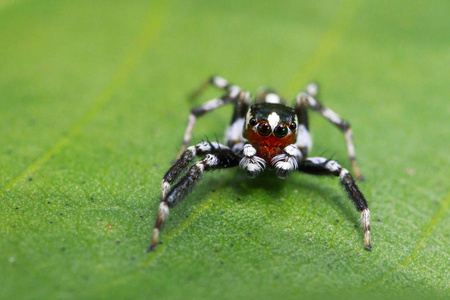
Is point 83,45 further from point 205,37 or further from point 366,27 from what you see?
point 366,27

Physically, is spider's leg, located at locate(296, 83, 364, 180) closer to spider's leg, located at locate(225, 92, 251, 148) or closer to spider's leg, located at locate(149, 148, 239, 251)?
spider's leg, located at locate(225, 92, 251, 148)

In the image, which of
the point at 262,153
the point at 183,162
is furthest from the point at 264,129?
the point at 183,162

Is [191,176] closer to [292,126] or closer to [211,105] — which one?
[292,126]

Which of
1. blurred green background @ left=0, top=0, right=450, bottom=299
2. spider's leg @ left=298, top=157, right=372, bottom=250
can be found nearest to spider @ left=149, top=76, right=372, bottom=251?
spider's leg @ left=298, top=157, right=372, bottom=250

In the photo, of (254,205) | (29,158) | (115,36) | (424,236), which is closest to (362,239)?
(424,236)

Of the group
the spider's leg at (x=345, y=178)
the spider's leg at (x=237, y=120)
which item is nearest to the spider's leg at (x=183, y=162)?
the spider's leg at (x=237, y=120)
